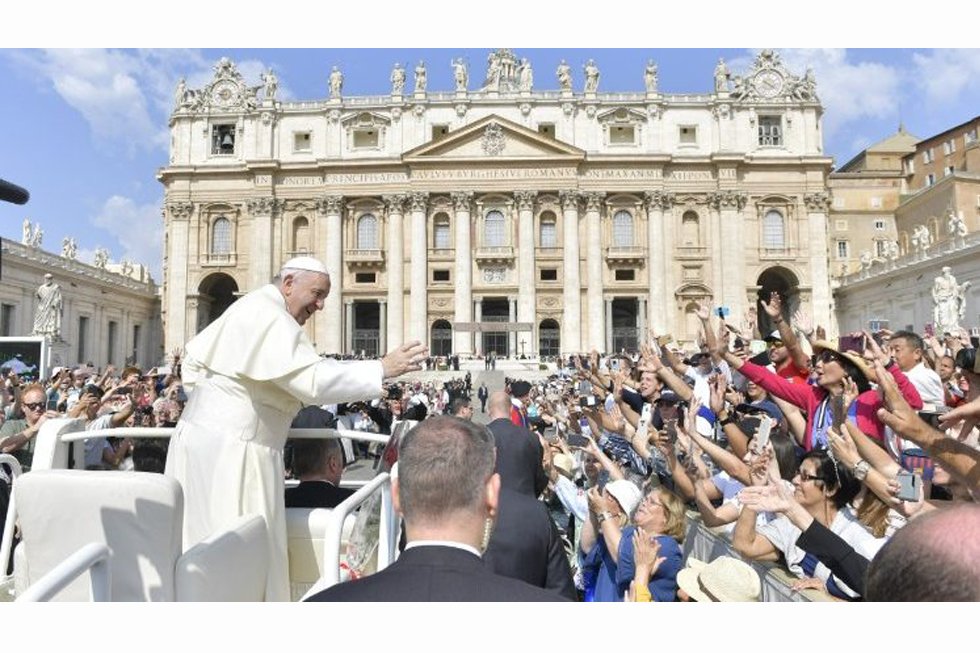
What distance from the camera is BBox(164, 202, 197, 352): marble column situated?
42844 millimetres

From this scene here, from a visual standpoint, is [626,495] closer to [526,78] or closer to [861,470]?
[861,470]

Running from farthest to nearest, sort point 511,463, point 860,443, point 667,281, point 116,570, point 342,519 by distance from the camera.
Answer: point 667,281
point 511,463
point 860,443
point 342,519
point 116,570

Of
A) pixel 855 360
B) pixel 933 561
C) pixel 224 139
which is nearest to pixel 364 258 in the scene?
pixel 224 139

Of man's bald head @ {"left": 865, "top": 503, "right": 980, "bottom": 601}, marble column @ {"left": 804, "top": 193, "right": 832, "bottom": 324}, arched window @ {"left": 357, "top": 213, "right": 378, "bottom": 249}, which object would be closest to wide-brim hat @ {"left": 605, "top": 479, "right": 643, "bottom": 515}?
man's bald head @ {"left": 865, "top": 503, "right": 980, "bottom": 601}

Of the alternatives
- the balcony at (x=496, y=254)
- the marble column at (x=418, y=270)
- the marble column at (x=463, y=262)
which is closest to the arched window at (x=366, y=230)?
the marble column at (x=418, y=270)

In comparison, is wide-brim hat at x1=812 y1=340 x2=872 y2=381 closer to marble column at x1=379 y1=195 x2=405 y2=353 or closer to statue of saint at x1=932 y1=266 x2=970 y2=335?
statue of saint at x1=932 y1=266 x2=970 y2=335

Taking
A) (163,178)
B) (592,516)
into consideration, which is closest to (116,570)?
(592,516)

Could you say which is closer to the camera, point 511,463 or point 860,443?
point 860,443

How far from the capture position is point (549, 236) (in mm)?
43812

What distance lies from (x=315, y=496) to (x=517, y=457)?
1.33 meters

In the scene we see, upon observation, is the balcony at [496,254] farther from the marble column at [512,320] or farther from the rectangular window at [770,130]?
the rectangular window at [770,130]

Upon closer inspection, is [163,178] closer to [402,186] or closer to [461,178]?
[402,186]

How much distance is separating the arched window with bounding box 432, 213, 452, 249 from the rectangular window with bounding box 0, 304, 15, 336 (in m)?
22.8

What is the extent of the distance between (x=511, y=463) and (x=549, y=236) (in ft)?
132
